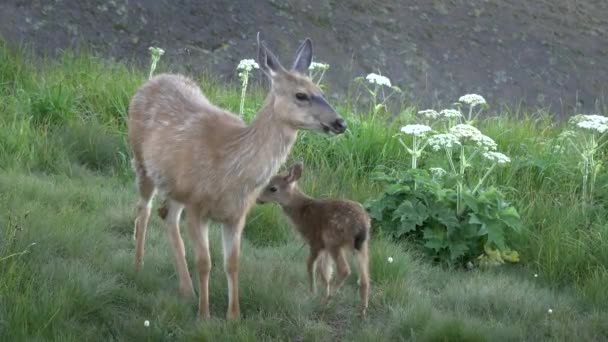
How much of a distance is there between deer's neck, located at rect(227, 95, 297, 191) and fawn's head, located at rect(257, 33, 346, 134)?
0.05 m

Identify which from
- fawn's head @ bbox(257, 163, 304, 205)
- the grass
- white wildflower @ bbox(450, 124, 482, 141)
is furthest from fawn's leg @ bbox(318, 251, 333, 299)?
white wildflower @ bbox(450, 124, 482, 141)

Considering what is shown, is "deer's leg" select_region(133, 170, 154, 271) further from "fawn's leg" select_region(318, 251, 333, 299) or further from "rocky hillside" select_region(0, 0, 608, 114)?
"rocky hillside" select_region(0, 0, 608, 114)

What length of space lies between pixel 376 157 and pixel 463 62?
8.88ft

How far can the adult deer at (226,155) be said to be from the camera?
5691 millimetres

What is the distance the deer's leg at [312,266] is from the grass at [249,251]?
0.10 meters

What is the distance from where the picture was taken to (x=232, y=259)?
5.91 m

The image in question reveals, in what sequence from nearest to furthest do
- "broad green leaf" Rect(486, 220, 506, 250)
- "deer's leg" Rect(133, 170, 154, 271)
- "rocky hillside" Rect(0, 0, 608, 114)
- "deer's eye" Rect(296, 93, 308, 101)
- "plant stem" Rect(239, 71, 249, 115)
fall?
"deer's eye" Rect(296, 93, 308, 101) < "deer's leg" Rect(133, 170, 154, 271) < "broad green leaf" Rect(486, 220, 506, 250) < "plant stem" Rect(239, 71, 249, 115) < "rocky hillside" Rect(0, 0, 608, 114)

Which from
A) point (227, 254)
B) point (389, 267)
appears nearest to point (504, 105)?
point (389, 267)

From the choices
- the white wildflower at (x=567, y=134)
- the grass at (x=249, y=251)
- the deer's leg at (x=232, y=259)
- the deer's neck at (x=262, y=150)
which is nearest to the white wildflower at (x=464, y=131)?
the grass at (x=249, y=251)

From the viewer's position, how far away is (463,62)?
10.6 metres

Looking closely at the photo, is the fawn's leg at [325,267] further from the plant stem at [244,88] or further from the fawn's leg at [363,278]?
the plant stem at [244,88]

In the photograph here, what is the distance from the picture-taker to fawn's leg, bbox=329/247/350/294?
604 centimetres

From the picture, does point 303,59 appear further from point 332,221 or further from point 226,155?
point 332,221

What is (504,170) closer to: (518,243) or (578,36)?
(518,243)
